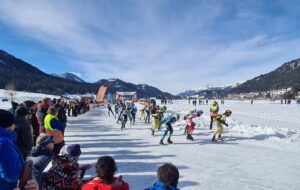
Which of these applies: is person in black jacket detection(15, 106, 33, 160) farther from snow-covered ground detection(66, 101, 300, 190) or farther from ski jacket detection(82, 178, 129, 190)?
ski jacket detection(82, 178, 129, 190)

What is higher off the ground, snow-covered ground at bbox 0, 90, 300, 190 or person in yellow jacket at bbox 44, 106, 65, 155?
person in yellow jacket at bbox 44, 106, 65, 155

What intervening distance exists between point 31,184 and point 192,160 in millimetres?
6533

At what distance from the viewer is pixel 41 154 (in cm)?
445

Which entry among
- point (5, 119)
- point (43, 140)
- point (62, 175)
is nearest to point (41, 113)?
point (43, 140)

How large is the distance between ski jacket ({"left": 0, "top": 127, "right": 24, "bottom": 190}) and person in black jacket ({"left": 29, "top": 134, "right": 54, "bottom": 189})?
1287mm

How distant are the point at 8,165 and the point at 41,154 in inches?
59.7

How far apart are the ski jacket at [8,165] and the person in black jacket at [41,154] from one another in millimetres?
1287

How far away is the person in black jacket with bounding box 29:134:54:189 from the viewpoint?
4.36 metres

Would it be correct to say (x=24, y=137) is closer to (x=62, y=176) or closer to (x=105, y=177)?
(x=62, y=176)

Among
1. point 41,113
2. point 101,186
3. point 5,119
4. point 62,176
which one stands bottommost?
point 62,176

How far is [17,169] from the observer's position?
118 inches

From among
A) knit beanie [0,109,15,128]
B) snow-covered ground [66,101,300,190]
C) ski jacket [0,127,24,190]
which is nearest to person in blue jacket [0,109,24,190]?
ski jacket [0,127,24,190]

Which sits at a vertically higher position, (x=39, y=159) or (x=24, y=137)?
(x=24, y=137)

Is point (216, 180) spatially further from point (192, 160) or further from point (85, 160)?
point (85, 160)
